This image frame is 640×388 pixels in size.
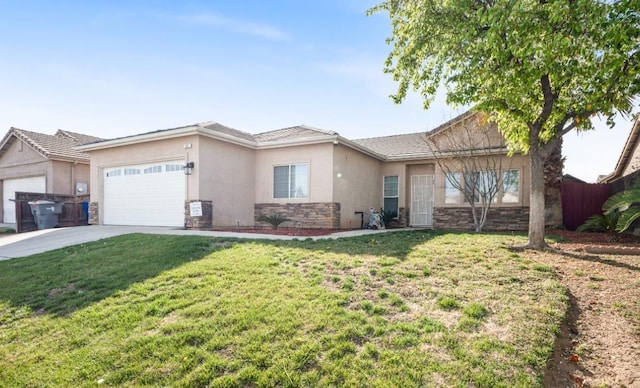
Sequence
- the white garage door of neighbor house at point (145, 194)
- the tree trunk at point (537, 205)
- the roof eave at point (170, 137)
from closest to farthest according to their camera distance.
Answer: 1. the tree trunk at point (537, 205)
2. the roof eave at point (170, 137)
3. the white garage door of neighbor house at point (145, 194)

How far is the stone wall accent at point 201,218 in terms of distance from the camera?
11.4 metres

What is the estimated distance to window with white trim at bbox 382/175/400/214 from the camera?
1520cm

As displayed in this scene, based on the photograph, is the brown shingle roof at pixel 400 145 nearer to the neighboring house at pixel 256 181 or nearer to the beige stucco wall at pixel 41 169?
the neighboring house at pixel 256 181

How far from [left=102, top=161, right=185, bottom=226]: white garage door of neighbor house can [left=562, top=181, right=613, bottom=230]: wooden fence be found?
45.4ft

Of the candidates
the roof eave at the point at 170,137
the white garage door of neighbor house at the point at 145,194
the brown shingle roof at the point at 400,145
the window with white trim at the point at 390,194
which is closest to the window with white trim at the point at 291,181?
the roof eave at the point at 170,137

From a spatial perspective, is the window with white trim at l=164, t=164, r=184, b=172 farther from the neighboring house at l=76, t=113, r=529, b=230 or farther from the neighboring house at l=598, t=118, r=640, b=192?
the neighboring house at l=598, t=118, r=640, b=192

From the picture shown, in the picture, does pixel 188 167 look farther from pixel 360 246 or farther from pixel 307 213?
pixel 360 246

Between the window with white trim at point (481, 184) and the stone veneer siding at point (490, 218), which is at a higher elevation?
the window with white trim at point (481, 184)

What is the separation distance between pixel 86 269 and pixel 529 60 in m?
9.31

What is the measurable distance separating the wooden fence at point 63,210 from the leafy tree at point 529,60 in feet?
49.2

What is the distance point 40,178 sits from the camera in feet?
56.1

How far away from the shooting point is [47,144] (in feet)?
56.7

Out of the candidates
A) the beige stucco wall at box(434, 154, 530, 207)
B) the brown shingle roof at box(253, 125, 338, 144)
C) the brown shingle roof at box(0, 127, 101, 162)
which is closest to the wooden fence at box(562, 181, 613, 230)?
the beige stucco wall at box(434, 154, 530, 207)

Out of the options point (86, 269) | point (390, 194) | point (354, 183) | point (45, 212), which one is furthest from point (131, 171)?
point (390, 194)
